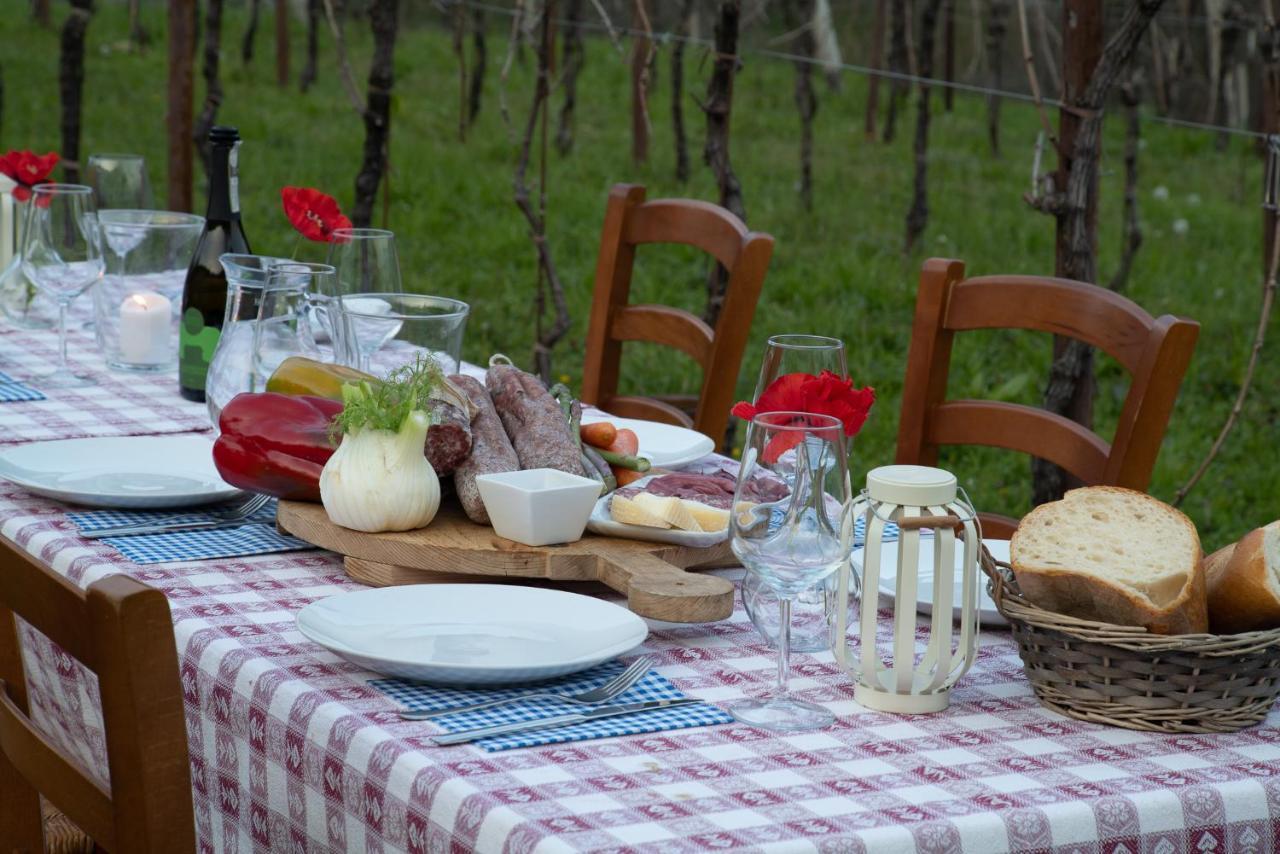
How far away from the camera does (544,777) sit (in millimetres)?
1255

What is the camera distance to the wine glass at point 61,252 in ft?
8.79

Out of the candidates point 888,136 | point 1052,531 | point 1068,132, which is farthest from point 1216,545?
point 888,136

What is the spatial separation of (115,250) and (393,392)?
129 cm

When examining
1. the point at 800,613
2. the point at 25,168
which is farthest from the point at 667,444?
the point at 25,168

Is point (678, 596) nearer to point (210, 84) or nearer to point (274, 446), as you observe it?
point (274, 446)

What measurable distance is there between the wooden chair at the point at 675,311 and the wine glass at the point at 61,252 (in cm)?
95

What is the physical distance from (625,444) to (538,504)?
1.14 feet

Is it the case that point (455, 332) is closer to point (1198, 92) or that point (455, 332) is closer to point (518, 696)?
point (518, 696)

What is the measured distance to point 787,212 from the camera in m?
8.56

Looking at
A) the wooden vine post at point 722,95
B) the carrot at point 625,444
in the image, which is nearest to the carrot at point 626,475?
the carrot at point 625,444

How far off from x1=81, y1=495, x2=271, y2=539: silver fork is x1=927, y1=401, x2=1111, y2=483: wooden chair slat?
3.44 ft

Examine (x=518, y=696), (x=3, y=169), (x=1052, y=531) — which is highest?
(x=3, y=169)

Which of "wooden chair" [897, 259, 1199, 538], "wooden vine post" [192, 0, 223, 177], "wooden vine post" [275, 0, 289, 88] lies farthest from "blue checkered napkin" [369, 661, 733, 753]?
"wooden vine post" [275, 0, 289, 88]

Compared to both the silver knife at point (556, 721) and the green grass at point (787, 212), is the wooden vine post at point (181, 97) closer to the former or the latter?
the green grass at point (787, 212)
